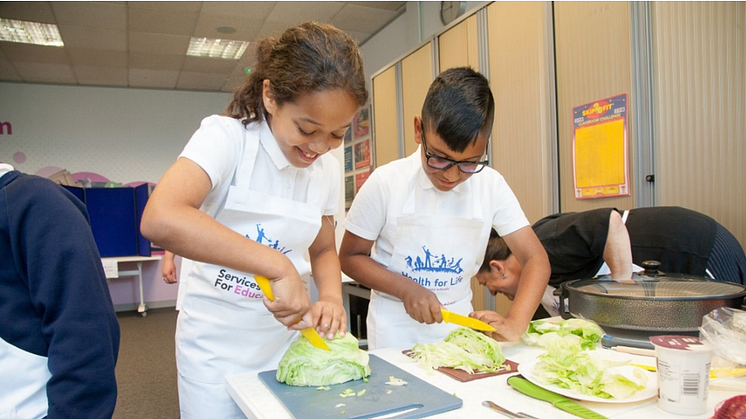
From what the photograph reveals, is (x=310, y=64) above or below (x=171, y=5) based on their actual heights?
below

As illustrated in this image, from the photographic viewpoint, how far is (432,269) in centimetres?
159

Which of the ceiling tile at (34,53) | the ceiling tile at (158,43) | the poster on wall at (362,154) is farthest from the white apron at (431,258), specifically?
the ceiling tile at (34,53)

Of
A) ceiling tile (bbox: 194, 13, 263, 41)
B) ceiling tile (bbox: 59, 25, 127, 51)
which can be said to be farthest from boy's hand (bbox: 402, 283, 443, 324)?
ceiling tile (bbox: 59, 25, 127, 51)

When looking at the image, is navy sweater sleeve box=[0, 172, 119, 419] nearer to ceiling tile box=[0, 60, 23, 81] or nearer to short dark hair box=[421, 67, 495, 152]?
short dark hair box=[421, 67, 495, 152]

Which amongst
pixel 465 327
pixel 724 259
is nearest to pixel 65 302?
pixel 465 327

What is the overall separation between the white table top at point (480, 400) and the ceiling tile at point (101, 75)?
7.90m

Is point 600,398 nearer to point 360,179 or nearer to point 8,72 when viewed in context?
point 360,179

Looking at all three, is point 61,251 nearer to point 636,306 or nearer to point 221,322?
point 221,322

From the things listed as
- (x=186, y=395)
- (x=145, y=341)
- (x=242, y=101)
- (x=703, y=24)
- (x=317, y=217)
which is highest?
(x=703, y=24)

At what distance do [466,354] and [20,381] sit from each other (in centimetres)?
91

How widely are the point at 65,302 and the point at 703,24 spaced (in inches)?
103

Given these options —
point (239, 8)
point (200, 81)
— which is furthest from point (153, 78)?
point (239, 8)

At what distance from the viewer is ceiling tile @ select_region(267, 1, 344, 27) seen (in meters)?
5.63

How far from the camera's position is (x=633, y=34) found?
8.44 feet
